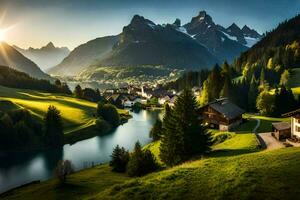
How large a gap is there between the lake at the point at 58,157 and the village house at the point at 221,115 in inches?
978

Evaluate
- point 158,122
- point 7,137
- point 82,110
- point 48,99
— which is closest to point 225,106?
point 158,122

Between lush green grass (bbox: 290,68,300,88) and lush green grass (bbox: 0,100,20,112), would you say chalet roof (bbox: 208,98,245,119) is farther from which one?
lush green grass (bbox: 0,100,20,112)

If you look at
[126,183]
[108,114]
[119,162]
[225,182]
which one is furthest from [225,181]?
[108,114]

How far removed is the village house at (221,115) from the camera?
87062mm

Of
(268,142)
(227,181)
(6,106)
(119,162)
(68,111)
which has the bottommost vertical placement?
(119,162)

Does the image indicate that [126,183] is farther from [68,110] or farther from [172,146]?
[68,110]

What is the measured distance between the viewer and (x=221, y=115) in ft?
290

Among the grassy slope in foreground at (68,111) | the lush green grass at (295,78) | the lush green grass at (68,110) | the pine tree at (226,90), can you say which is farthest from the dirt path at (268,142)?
the lush green grass at (295,78)

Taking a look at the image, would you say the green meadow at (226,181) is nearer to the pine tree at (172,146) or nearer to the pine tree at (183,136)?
the pine tree at (183,136)

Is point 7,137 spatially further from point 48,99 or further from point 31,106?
point 48,99

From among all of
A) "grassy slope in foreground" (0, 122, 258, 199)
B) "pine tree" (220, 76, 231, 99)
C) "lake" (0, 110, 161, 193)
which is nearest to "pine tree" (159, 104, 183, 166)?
"grassy slope in foreground" (0, 122, 258, 199)

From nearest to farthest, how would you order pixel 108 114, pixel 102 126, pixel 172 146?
pixel 172 146
pixel 102 126
pixel 108 114

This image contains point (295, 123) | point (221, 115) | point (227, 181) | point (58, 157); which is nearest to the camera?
point (227, 181)

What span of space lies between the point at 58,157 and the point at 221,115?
151 ft
